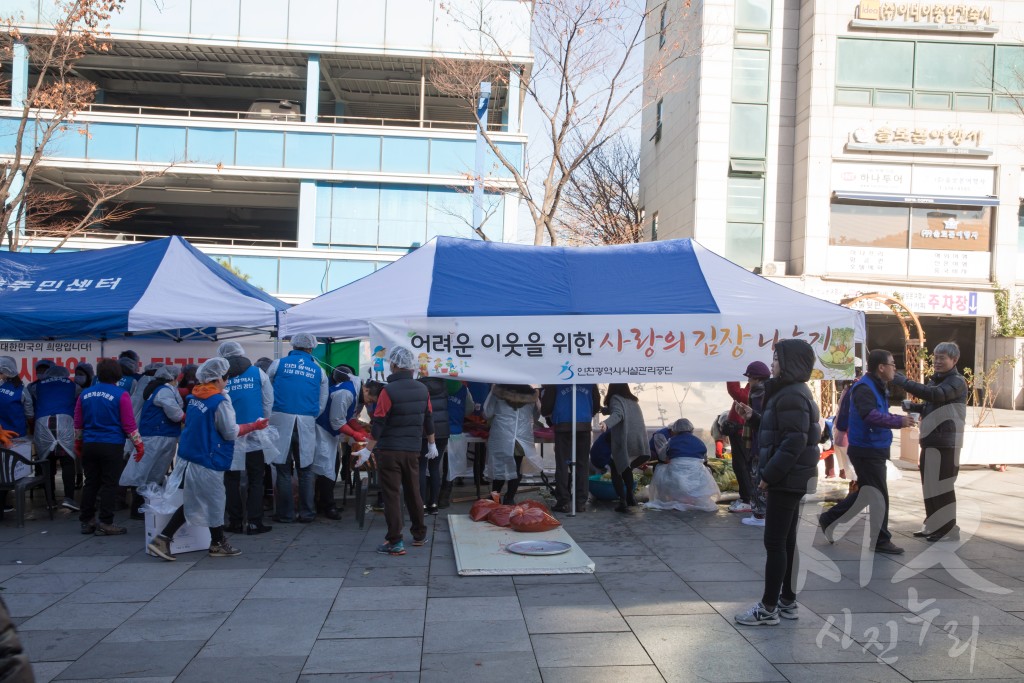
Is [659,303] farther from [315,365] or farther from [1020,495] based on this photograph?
[1020,495]

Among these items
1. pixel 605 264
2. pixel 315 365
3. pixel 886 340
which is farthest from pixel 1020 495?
pixel 886 340

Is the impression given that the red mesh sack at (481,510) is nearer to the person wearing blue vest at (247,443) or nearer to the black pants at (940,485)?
the person wearing blue vest at (247,443)

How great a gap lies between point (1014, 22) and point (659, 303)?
22430mm

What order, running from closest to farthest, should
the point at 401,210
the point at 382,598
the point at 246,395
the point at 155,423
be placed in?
the point at 382,598
the point at 246,395
the point at 155,423
the point at 401,210

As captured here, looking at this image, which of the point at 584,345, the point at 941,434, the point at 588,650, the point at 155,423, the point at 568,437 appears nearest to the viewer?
the point at 588,650

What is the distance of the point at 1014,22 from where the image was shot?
24453 mm

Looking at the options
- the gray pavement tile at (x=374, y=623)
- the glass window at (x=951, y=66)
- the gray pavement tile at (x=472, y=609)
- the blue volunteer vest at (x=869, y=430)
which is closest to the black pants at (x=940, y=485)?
the blue volunteer vest at (x=869, y=430)

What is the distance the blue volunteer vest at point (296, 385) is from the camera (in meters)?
8.41

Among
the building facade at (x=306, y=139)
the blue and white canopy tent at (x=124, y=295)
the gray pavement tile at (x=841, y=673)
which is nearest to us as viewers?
the gray pavement tile at (x=841, y=673)

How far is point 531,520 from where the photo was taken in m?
7.89

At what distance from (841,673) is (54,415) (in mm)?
8100

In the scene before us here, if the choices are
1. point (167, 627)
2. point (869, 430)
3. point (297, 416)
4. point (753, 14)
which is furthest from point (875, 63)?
point (167, 627)

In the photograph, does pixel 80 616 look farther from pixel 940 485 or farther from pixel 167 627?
pixel 940 485

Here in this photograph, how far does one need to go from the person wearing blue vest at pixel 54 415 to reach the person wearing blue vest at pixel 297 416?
2.35 m
